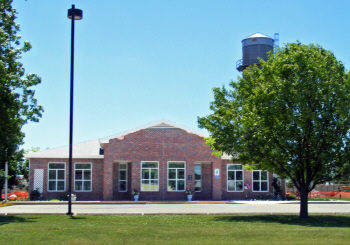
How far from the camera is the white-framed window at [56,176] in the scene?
3372 centimetres

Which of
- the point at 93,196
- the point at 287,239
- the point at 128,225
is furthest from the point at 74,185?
the point at 287,239

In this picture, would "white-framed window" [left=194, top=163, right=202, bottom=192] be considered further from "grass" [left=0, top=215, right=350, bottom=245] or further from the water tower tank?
"grass" [left=0, top=215, right=350, bottom=245]

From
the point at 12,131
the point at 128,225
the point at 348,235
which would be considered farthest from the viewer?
the point at 12,131

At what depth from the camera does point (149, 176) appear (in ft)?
108

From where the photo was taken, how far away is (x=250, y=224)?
1545 centimetres

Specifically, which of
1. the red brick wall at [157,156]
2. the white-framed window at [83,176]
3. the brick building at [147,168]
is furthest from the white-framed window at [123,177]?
the white-framed window at [83,176]

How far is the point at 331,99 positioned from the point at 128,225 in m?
8.74

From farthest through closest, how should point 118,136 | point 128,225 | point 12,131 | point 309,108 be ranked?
point 118,136, point 12,131, point 309,108, point 128,225

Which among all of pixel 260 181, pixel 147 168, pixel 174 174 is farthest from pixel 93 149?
pixel 260 181

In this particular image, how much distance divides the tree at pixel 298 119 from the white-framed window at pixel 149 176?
14.6 m

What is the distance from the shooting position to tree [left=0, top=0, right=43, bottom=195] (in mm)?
18281

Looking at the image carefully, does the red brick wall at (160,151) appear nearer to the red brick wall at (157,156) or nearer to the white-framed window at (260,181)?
the red brick wall at (157,156)

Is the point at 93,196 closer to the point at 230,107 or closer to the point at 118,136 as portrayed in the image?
the point at 118,136

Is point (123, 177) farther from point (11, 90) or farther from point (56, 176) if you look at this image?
point (11, 90)
